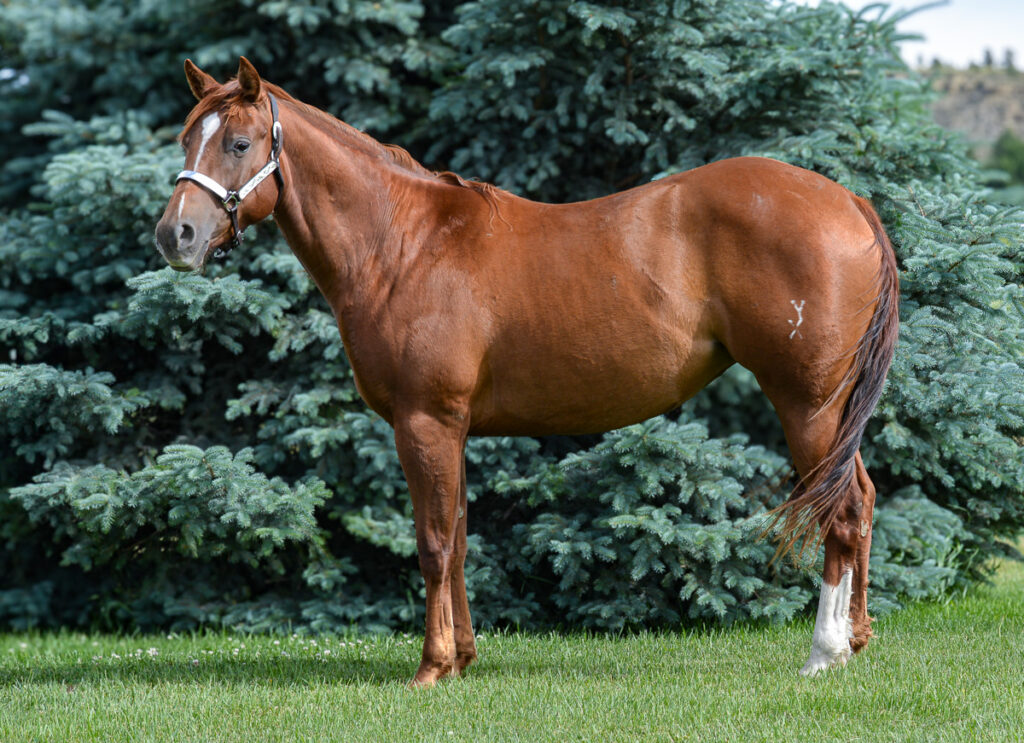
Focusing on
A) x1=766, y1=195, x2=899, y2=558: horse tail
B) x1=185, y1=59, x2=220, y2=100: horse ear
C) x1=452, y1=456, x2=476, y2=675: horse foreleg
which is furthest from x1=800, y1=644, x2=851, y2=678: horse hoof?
x1=185, y1=59, x2=220, y2=100: horse ear

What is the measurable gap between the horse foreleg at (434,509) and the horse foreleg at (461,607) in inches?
5.9

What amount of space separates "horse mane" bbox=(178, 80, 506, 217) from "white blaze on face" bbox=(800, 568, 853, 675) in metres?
2.05

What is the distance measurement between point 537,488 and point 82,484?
2588 mm

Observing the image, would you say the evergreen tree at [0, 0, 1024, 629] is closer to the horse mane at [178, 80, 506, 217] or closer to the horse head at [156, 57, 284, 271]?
the horse mane at [178, 80, 506, 217]

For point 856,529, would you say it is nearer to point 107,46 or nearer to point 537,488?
point 537,488

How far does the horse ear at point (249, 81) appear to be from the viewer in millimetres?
3619

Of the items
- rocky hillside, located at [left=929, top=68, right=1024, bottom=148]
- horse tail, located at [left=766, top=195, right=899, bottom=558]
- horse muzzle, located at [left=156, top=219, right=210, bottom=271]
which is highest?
rocky hillside, located at [left=929, top=68, right=1024, bottom=148]

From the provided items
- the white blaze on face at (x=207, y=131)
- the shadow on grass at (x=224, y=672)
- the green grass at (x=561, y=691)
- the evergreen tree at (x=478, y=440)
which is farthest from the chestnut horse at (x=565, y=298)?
the evergreen tree at (x=478, y=440)

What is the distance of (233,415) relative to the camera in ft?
18.8

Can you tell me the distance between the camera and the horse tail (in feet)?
11.9

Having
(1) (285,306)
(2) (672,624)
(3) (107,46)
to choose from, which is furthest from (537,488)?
(3) (107,46)

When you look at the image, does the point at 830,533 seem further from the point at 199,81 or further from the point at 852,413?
the point at 199,81

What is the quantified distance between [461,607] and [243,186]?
1971 mm

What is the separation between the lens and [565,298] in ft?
12.6
